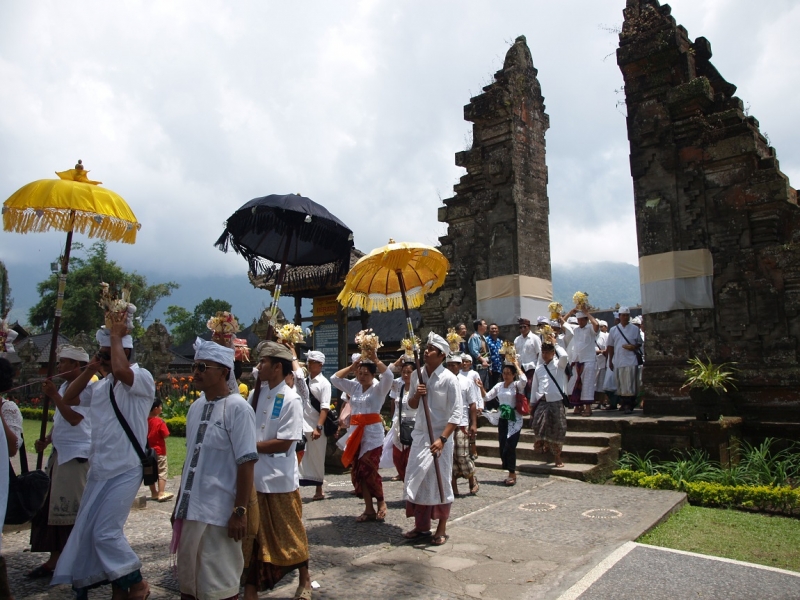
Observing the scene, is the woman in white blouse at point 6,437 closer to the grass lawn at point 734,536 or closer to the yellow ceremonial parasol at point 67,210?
the yellow ceremonial parasol at point 67,210

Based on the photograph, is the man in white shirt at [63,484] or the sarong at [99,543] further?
the man in white shirt at [63,484]

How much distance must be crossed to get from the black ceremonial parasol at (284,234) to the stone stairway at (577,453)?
4.36m

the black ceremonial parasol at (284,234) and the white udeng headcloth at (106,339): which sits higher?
the black ceremonial parasol at (284,234)

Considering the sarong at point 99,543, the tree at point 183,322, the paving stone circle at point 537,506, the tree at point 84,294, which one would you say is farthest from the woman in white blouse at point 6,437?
the tree at point 183,322

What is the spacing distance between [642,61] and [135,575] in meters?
11.4

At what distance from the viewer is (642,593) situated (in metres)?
4.34

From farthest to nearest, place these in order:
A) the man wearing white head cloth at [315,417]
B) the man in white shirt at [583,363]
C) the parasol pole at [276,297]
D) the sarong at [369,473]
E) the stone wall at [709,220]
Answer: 1. the man in white shirt at [583,363]
2. the stone wall at [709,220]
3. the man wearing white head cloth at [315,417]
4. the sarong at [369,473]
5. the parasol pole at [276,297]

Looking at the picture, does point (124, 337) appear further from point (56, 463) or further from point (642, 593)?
point (642, 593)

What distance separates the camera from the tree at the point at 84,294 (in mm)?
42656

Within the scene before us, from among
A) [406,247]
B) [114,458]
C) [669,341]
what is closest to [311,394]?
[406,247]

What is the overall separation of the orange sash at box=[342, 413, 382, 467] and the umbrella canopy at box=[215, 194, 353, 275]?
179cm

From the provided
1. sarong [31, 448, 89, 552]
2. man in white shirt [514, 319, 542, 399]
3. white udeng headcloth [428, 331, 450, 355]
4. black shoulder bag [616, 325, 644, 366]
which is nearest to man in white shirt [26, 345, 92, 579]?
sarong [31, 448, 89, 552]

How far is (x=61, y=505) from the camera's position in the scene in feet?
16.4

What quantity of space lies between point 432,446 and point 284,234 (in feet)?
9.13
